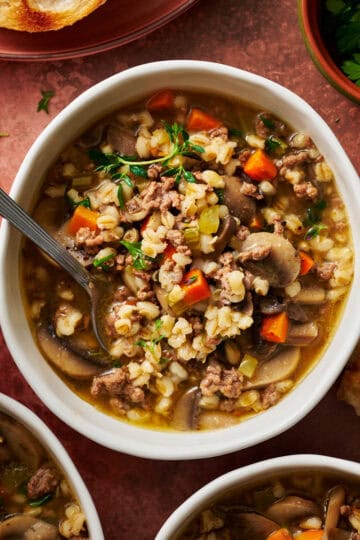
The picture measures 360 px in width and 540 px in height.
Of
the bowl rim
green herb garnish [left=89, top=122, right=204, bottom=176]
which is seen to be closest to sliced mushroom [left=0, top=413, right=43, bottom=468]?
green herb garnish [left=89, top=122, right=204, bottom=176]

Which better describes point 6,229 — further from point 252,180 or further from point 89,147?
point 252,180

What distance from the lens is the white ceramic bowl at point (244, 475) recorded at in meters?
3.15

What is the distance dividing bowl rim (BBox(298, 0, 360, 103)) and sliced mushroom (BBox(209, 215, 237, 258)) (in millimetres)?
674

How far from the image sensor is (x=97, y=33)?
3471 millimetres

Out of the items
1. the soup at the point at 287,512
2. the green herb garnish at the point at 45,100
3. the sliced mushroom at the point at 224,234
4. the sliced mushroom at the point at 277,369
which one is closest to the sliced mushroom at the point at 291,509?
the soup at the point at 287,512

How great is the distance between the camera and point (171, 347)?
323cm

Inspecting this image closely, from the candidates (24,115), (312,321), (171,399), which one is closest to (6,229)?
(24,115)

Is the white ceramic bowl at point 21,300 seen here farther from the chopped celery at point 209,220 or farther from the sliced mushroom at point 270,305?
the chopped celery at point 209,220

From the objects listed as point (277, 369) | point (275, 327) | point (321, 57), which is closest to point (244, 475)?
point (277, 369)

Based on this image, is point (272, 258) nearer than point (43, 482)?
Yes

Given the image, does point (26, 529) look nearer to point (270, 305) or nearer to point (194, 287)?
point (194, 287)

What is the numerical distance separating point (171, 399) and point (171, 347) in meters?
0.23

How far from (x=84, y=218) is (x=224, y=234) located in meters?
0.54

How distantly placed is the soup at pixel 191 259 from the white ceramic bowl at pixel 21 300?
0.05 m
